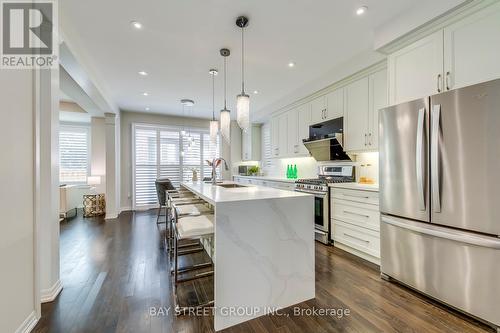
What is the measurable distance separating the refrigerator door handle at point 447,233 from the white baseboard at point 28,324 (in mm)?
3234

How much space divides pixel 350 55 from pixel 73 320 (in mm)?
4198

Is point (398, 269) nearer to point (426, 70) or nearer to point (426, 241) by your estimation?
point (426, 241)

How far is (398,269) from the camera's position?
2.20 metres

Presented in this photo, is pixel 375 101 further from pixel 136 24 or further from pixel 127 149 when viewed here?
pixel 127 149

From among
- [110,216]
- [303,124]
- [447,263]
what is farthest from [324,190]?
[110,216]

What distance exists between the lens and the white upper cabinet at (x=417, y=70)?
2.05m

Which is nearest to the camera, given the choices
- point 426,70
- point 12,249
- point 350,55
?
point 12,249

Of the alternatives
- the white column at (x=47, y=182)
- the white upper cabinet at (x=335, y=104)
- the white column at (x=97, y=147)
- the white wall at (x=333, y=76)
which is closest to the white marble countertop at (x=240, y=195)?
the white column at (x=47, y=182)

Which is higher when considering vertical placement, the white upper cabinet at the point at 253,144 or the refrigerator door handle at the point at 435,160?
the white upper cabinet at the point at 253,144

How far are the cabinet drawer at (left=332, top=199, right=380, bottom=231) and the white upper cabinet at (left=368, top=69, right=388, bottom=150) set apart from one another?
86 cm

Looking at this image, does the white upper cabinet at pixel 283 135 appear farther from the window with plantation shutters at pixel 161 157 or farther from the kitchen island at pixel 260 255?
the kitchen island at pixel 260 255

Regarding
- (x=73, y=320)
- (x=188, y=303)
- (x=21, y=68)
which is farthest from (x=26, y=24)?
(x=188, y=303)

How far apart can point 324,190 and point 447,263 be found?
1708mm

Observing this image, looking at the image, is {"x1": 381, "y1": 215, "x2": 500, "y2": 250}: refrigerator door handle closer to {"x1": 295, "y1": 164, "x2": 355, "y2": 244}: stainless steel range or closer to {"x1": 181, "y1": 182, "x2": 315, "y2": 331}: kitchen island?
{"x1": 181, "y1": 182, "x2": 315, "y2": 331}: kitchen island
